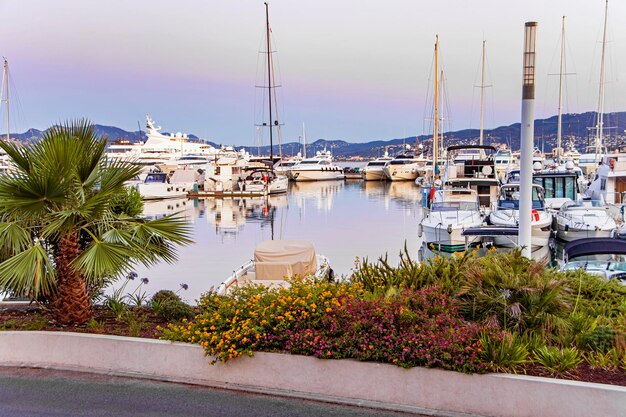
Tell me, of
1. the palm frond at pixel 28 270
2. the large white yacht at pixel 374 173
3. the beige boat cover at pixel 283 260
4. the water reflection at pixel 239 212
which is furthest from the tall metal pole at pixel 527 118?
the large white yacht at pixel 374 173

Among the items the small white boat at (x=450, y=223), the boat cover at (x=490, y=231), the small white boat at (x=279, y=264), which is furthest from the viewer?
the small white boat at (x=450, y=223)

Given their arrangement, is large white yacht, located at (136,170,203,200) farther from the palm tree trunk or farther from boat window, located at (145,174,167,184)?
the palm tree trunk

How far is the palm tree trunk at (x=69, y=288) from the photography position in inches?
346

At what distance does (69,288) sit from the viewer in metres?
8.89

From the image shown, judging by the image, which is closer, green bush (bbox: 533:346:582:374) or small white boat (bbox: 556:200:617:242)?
green bush (bbox: 533:346:582:374)

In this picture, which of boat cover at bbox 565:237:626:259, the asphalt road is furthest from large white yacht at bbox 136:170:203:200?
the asphalt road

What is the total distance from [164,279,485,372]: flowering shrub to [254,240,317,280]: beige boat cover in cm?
720

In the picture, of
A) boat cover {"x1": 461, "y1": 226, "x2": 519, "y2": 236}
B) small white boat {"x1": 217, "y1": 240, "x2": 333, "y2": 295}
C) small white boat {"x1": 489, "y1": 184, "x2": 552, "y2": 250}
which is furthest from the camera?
small white boat {"x1": 489, "y1": 184, "x2": 552, "y2": 250}

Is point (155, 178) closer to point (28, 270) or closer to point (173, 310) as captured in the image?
point (173, 310)

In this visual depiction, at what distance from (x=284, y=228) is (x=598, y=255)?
2267 cm

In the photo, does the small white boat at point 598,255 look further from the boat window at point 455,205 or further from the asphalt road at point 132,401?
the asphalt road at point 132,401

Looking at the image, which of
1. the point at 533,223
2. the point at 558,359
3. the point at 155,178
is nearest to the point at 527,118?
the point at 558,359

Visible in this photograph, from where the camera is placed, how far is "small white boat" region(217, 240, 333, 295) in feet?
51.1

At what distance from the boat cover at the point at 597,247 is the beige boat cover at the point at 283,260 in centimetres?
675
